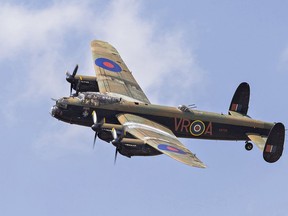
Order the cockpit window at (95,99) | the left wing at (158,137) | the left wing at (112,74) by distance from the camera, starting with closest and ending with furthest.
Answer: the left wing at (158,137) < the cockpit window at (95,99) < the left wing at (112,74)

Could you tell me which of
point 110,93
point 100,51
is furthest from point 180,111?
point 100,51

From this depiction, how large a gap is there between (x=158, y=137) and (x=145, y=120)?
4.07m

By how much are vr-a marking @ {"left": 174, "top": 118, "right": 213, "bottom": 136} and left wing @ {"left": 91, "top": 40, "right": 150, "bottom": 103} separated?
4.35 metres

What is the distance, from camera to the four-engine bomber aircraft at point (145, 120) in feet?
221

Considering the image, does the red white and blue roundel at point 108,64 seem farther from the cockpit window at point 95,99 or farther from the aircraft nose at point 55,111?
the aircraft nose at point 55,111

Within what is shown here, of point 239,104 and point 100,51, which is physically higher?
point 100,51

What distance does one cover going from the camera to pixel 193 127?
73938 mm

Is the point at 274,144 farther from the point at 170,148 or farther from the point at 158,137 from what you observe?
the point at 170,148

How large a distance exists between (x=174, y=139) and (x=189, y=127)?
15.5ft

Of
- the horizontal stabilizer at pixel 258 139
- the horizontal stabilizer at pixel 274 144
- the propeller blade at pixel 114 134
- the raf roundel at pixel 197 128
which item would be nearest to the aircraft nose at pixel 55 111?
the propeller blade at pixel 114 134

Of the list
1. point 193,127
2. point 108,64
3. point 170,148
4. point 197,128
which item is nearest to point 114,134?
point 170,148

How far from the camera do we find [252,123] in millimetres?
74875

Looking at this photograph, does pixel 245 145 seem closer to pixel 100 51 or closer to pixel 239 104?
pixel 239 104

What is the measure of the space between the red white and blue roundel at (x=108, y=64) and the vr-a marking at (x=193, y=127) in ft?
33.6
